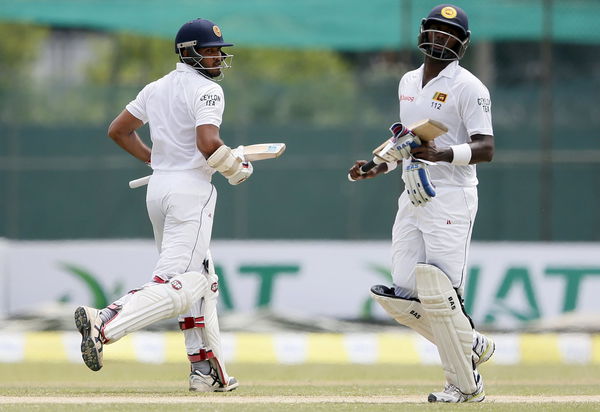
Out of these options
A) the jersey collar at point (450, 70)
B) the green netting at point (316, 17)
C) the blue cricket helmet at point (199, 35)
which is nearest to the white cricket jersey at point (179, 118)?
the blue cricket helmet at point (199, 35)

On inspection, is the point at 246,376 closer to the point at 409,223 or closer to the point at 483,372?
the point at 483,372

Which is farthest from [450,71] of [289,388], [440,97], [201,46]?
[289,388]

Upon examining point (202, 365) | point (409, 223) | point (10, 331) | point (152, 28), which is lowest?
point (10, 331)

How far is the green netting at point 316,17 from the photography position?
61.5 ft

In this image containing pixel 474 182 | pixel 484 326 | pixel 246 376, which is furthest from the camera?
pixel 484 326

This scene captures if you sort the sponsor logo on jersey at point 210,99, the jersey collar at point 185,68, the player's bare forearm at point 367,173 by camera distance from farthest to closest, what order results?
the jersey collar at point 185,68 < the player's bare forearm at point 367,173 < the sponsor logo on jersey at point 210,99

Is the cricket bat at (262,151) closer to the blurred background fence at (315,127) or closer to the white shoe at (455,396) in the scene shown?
the white shoe at (455,396)

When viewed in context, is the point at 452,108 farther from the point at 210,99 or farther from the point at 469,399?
the point at 469,399

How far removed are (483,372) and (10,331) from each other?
543 cm

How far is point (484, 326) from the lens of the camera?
44.2 feet

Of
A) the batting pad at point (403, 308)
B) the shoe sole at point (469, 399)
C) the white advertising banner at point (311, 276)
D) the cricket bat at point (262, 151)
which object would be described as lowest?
the white advertising banner at point (311, 276)

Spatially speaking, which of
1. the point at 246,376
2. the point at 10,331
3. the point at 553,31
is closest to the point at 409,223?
the point at 246,376

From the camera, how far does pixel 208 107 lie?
7.45 m

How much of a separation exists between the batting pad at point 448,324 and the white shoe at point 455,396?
32 mm
